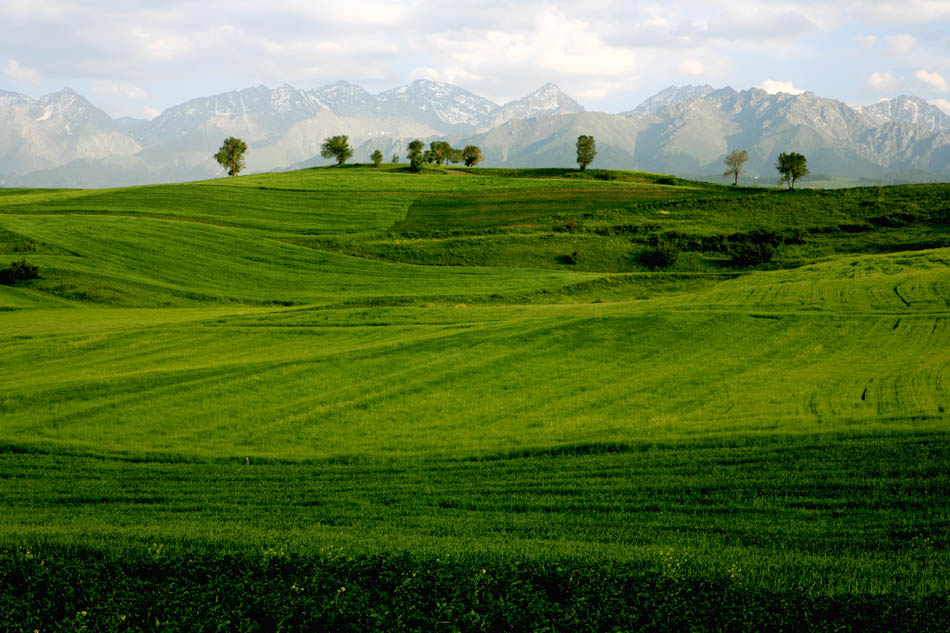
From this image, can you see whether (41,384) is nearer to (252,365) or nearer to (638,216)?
(252,365)

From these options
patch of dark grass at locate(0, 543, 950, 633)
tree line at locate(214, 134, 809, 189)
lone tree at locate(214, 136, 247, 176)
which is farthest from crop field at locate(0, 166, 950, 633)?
lone tree at locate(214, 136, 247, 176)

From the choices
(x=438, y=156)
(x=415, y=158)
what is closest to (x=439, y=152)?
(x=438, y=156)

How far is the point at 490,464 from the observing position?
55.9 feet

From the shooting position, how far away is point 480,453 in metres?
17.7

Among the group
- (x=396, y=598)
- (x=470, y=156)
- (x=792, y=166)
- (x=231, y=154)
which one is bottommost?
(x=396, y=598)

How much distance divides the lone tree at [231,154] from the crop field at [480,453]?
71908 mm

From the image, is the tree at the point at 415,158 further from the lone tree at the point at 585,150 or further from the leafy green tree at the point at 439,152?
the lone tree at the point at 585,150

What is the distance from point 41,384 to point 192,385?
594 cm

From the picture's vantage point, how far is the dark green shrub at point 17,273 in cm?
4956

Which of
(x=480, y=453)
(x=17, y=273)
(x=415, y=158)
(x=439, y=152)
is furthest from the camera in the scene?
(x=439, y=152)

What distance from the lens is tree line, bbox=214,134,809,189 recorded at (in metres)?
97.0

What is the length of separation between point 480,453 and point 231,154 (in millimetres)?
119612

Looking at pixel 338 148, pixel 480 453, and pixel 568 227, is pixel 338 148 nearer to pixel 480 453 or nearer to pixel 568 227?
pixel 568 227

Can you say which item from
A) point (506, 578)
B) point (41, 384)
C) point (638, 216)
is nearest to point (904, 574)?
point (506, 578)
